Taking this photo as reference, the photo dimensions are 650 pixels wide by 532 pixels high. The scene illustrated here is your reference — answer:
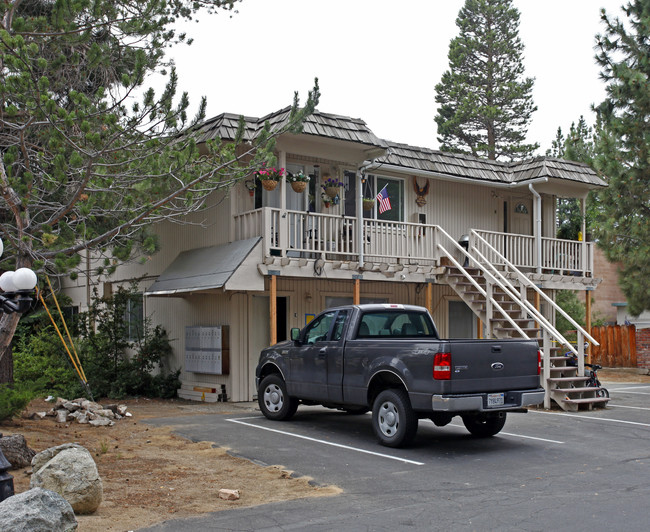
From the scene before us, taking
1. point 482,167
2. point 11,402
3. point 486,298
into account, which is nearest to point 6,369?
point 11,402

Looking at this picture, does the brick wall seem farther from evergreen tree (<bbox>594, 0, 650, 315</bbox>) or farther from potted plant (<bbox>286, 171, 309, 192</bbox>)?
potted plant (<bbox>286, 171, 309, 192</bbox>)

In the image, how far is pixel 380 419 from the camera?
10.0m

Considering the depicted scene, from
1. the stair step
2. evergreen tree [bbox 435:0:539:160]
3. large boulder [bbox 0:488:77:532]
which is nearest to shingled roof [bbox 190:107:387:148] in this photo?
the stair step

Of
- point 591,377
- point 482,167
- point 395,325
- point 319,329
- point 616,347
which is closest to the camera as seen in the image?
point 395,325

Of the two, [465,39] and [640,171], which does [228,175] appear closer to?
[640,171]

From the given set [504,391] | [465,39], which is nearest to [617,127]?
[504,391]

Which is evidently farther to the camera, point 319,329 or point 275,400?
point 275,400

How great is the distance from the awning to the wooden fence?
1657cm

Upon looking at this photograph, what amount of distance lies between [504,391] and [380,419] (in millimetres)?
1718

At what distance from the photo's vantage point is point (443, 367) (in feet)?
30.2

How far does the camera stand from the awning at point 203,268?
14725 millimetres

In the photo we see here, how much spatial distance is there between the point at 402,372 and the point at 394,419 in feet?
2.34

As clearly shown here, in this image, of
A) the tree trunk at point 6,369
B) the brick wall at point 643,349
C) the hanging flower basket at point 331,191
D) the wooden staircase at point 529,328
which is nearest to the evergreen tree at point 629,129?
the brick wall at point 643,349

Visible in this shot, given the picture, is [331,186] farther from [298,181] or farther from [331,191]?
[298,181]
